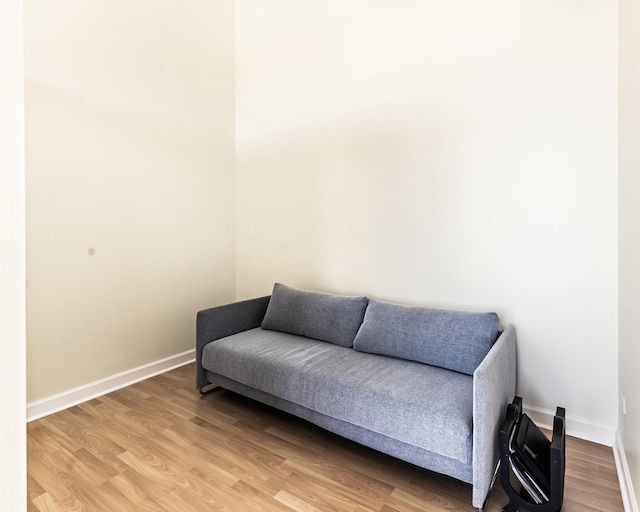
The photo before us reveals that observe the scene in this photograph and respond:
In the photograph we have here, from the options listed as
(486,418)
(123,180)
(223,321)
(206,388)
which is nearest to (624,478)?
(486,418)

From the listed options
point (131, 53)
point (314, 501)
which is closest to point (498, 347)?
point (314, 501)

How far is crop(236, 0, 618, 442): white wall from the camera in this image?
2.04 metres

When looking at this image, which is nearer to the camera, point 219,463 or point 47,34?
point 219,463

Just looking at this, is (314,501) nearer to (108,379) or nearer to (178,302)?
(108,379)

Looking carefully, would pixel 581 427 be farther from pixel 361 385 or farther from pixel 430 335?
pixel 361 385

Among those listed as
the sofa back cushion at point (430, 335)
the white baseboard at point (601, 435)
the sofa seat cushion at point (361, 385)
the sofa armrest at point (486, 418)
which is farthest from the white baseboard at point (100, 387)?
the white baseboard at point (601, 435)

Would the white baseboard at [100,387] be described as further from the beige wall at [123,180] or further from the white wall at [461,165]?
the white wall at [461,165]

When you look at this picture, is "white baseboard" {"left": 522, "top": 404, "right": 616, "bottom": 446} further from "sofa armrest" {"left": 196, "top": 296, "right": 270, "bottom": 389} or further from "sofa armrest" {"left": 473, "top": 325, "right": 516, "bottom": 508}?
"sofa armrest" {"left": 196, "top": 296, "right": 270, "bottom": 389}

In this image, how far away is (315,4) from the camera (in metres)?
3.08

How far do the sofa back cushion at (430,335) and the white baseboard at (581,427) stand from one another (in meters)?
0.65

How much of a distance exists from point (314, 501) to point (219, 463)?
58 centimetres

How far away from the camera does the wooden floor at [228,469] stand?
1.64m

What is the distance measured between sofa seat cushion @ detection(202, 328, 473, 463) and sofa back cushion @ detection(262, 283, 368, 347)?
84 millimetres

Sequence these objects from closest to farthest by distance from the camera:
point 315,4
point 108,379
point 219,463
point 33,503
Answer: point 33,503
point 219,463
point 108,379
point 315,4
